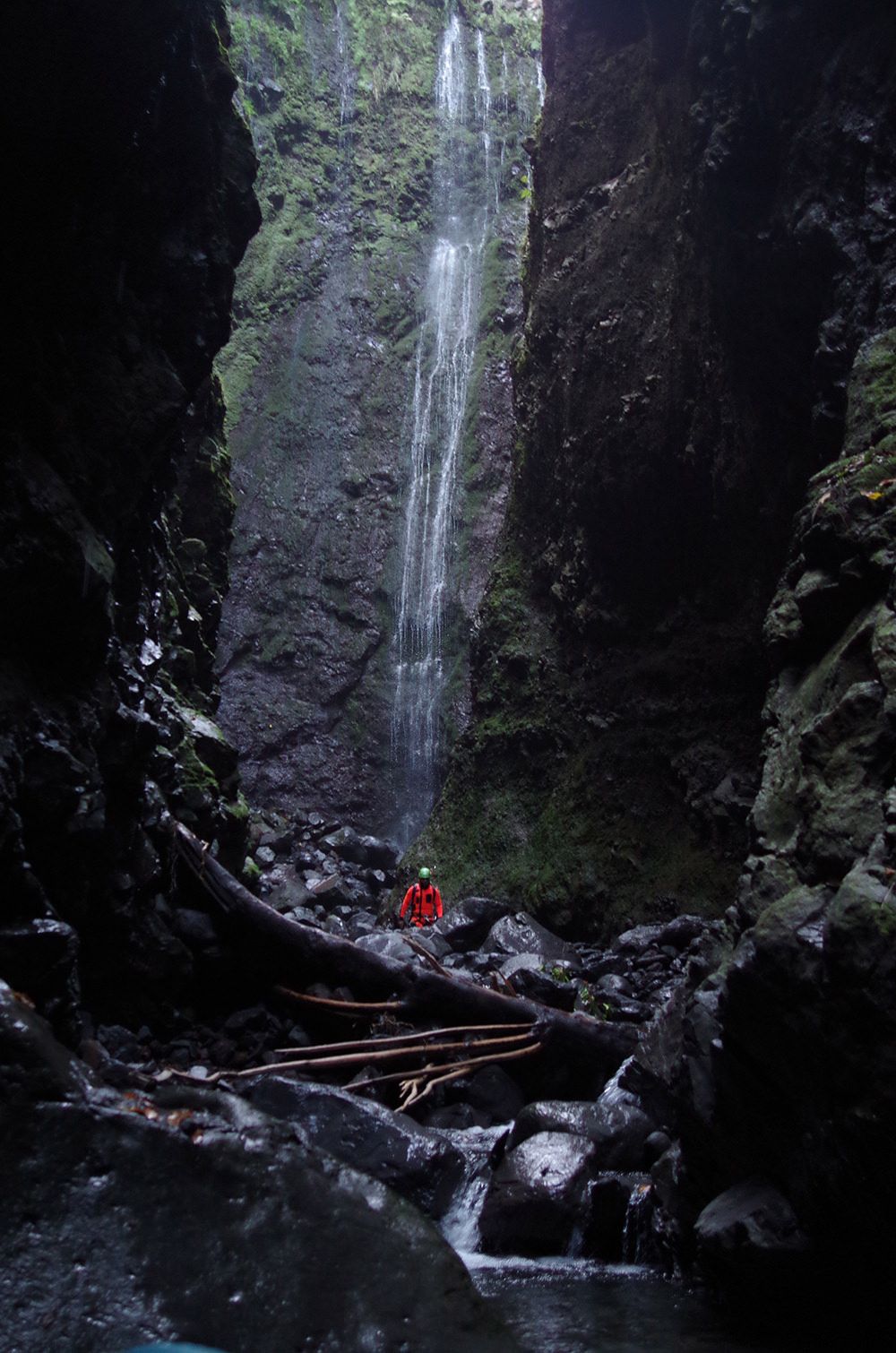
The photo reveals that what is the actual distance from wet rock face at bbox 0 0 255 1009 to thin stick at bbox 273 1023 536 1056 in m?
1.06

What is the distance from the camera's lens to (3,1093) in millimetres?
2471

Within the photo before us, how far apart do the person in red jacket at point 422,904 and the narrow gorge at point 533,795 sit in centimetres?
60

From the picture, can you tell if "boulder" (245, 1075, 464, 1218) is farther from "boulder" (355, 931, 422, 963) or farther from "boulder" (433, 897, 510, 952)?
"boulder" (433, 897, 510, 952)

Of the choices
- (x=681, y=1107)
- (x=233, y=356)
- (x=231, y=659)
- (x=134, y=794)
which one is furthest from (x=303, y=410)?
(x=681, y=1107)

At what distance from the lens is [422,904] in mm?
10469

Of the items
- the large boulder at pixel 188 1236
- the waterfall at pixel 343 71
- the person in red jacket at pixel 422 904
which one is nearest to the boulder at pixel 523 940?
the person in red jacket at pixel 422 904

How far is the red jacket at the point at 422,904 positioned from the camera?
10.4 meters

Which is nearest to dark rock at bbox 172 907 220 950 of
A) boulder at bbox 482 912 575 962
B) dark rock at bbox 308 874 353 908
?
boulder at bbox 482 912 575 962

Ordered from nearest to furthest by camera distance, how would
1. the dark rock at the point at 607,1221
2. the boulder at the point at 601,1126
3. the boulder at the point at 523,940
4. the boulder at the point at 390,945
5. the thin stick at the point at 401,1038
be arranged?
the dark rock at the point at 607,1221
the boulder at the point at 601,1126
the thin stick at the point at 401,1038
the boulder at the point at 390,945
the boulder at the point at 523,940

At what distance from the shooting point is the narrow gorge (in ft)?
8.71

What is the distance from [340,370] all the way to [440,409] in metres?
3.04

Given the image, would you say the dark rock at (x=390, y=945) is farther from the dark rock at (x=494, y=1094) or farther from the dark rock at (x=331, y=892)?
the dark rock at (x=331, y=892)

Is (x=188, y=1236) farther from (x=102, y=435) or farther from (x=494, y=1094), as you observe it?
(x=102, y=435)

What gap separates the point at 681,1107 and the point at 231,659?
1729 cm
